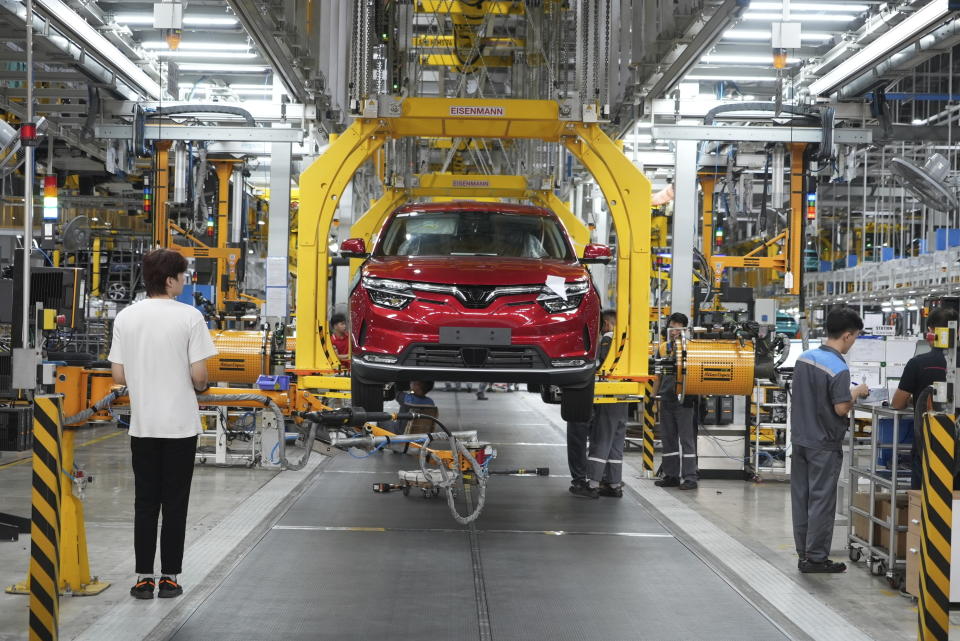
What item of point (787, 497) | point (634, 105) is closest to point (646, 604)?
point (787, 497)

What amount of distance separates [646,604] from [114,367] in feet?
10.2

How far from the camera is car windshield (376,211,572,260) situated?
8.24m

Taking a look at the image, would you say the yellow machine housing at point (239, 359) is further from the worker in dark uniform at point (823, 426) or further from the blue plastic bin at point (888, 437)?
the blue plastic bin at point (888, 437)

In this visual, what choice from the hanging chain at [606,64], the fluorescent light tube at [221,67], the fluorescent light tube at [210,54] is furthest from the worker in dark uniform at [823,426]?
the fluorescent light tube at [221,67]

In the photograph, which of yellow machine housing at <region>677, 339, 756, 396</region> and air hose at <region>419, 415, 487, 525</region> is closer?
air hose at <region>419, 415, 487, 525</region>

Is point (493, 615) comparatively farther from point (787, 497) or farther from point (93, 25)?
point (93, 25)

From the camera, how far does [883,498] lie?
267 inches

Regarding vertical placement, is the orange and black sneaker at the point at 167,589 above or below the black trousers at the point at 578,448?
below

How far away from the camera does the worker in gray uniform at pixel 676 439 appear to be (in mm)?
10289

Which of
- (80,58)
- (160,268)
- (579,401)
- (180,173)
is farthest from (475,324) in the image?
(180,173)

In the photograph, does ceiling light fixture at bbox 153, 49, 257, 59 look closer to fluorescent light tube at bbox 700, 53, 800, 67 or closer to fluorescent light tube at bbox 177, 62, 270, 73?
fluorescent light tube at bbox 177, 62, 270, 73

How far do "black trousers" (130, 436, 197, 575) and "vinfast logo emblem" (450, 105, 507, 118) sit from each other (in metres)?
4.29

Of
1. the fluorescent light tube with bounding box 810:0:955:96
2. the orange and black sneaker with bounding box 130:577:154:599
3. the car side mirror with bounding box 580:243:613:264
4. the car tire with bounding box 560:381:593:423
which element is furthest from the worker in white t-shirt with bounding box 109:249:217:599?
the fluorescent light tube with bounding box 810:0:955:96

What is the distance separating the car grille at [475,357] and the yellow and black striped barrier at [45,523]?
2.73 meters
